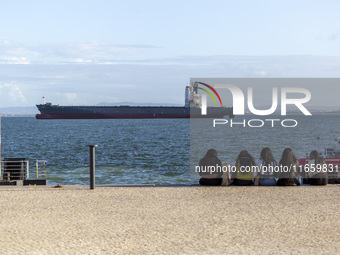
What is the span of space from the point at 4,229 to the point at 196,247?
357 centimetres

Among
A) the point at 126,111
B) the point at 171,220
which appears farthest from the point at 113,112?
the point at 171,220

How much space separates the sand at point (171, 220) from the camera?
28.4ft

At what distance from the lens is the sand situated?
8664 millimetres

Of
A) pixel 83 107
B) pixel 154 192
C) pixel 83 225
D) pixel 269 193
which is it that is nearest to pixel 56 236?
pixel 83 225

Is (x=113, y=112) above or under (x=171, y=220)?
above

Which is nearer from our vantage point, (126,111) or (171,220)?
(171,220)

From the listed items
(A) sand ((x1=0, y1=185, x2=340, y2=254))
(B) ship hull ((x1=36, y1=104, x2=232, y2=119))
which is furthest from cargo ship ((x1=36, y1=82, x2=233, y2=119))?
(A) sand ((x1=0, y1=185, x2=340, y2=254))

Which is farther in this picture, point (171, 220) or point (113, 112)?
point (113, 112)

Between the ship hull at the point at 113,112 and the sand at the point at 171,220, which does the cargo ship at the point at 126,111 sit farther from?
the sand at the point at 171,220

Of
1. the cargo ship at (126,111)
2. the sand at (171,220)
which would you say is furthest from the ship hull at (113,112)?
the sand at (171,220)

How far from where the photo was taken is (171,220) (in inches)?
425

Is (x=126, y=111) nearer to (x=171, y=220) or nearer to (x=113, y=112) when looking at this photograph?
(x=113, y=112)

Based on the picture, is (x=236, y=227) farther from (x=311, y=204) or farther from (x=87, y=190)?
(x=87, y=190)

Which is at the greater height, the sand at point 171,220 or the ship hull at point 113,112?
the ship hull at point 113,112
